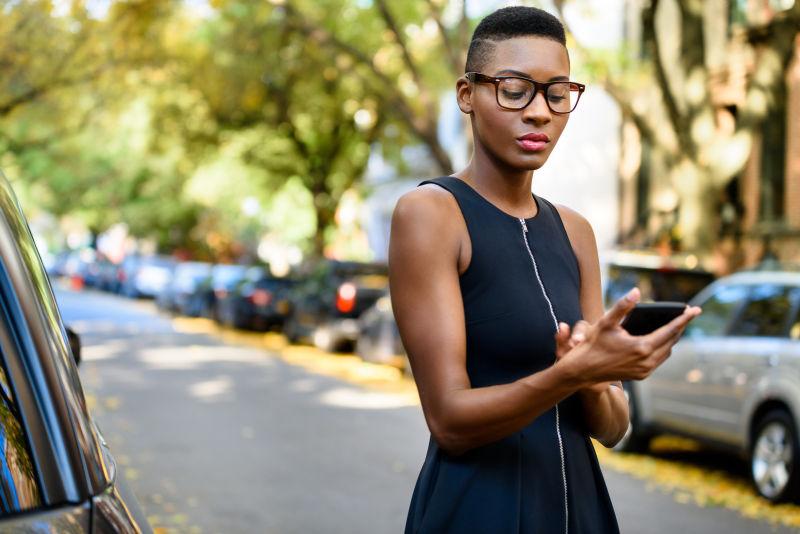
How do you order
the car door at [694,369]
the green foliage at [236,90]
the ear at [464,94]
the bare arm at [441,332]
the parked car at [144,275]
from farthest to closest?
the parked car at [144,275]
the green foliage at [236,90]
the car door at [694,369]
the ear at [464,94]
the bare arm at [441,332]

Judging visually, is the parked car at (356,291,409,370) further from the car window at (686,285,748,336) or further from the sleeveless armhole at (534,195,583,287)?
the sleeveless armhole at (534,195,583,287)

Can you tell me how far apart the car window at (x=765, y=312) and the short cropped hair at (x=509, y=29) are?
25.5 feet

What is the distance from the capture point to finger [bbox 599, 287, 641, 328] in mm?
2008

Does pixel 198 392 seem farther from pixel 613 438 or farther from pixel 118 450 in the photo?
pixel 613 438

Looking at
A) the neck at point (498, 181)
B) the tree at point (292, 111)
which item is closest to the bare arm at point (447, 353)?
the neck at point (498, 181)

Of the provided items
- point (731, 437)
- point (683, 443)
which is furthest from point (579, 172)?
point (731, 437)

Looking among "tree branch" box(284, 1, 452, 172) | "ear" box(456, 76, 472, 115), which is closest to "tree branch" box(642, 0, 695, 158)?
"tree branch" box(284, 1, 452, 172)

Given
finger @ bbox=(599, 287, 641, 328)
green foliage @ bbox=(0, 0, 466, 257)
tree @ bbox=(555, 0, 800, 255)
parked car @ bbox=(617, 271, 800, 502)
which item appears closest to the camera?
finger @ bbox=(599, 287, 641, 328)

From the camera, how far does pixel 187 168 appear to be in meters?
39.2

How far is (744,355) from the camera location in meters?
10.1

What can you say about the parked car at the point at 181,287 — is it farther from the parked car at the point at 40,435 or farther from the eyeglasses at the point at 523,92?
the parked car at the point at 40,435

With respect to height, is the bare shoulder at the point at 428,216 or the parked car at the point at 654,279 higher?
the bare shoulder at the point at 428,216

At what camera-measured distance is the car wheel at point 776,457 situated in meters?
9.08

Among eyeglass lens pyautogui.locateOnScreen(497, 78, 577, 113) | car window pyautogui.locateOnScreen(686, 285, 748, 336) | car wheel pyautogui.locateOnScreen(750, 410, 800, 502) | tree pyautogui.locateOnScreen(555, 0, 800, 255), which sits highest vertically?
eyeglass lens pyautogui.locateOnScreen(497, 78, 577, 113)
